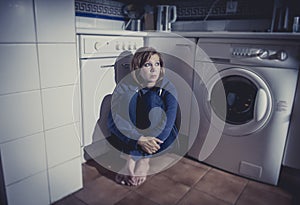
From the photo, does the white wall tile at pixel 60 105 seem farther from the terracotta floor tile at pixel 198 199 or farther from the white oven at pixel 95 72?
the terracotta floor tile at pixel 198 199

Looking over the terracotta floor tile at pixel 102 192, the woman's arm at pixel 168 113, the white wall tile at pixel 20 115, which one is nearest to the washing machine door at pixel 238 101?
the woman's arm at pixel 168 113

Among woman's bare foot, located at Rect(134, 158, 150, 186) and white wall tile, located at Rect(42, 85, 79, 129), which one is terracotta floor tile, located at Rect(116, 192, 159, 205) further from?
white wall tile, located at Rect(42, 85, 79, 129)

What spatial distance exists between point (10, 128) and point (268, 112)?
51.1 inches

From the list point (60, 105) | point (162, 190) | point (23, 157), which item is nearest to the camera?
point (23, 157)

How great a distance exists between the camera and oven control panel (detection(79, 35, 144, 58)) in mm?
1429

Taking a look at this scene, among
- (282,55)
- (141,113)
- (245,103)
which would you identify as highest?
(282,55)

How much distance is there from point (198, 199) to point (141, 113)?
2.03 feet

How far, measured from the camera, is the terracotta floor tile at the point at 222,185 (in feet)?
4.48

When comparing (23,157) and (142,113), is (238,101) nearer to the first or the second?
(142,113)

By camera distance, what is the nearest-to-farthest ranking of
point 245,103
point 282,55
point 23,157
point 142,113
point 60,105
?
point 23,157 → point 60,105 → point 282,55 → point 245,103 → point 142,113

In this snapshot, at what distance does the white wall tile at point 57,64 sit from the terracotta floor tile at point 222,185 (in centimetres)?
95

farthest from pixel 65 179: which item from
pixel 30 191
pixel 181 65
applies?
pixel 181 65

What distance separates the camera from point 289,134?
54.4 inches

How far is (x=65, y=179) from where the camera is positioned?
4.18 feet
